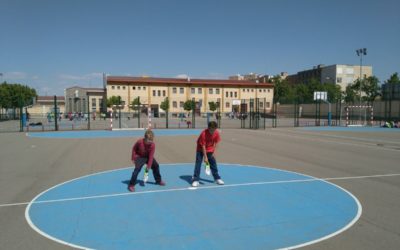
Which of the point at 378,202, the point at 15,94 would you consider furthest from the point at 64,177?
the point at 15,94

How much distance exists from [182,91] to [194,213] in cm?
7766

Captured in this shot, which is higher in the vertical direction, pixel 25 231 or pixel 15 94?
pixel 15 94

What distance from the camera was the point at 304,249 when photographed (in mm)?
4465

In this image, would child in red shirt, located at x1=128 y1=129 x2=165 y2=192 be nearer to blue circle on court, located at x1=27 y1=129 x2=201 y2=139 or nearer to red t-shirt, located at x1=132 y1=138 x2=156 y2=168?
red t-shirt, located at x1=132 y1=138 x2=156 y2=168

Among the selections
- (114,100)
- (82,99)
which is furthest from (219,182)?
(82,99)

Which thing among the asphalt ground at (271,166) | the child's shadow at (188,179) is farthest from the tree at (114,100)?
the child's shadow at (188,179)

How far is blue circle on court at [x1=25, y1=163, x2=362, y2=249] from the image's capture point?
4.80 metres

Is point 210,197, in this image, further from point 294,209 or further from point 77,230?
point 77,230

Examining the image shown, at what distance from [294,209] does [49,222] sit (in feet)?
14.5

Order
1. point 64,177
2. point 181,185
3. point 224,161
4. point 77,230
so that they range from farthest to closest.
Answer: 1. point 224,161
2. point 64,177
3. point 181,185
4. point 77,230

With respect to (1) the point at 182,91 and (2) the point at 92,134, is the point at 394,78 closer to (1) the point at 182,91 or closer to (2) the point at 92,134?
(1) the point at 182,91

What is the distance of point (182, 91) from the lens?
82.8 meters

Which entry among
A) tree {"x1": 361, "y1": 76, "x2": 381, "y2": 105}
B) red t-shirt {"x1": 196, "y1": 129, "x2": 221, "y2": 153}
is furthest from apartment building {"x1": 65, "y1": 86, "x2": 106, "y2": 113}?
red t-shirt {"x1": 196, "y1": 129, "x2": 221, "y2": 153}

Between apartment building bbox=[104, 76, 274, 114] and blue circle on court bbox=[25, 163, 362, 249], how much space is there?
67950 mm
